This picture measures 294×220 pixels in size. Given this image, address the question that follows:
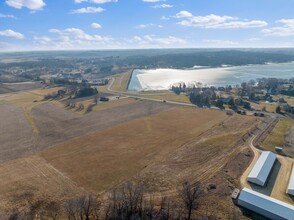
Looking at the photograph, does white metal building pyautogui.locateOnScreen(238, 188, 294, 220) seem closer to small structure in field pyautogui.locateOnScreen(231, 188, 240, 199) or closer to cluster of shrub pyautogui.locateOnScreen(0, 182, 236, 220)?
small structure in field pyautogui.locateOnScreen(231, 188, 240, 199)

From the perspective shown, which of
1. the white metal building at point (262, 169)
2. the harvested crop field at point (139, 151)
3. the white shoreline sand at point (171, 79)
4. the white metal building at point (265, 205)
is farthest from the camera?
the white shoreline sand at point (171, 79)

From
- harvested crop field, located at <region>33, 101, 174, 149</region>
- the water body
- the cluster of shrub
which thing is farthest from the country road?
the water body

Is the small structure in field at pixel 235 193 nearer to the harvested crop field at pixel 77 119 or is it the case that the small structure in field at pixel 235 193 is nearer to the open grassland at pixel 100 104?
the harvested crop field at pixel 77 119

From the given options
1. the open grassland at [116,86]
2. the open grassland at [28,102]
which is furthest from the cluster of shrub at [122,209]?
the open grassland at [116,86]

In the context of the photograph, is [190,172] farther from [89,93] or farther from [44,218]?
[89,93]

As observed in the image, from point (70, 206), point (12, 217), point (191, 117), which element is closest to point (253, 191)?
point (70, 206)

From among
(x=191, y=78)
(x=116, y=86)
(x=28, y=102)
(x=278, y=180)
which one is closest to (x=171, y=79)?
(x=191, y=78)

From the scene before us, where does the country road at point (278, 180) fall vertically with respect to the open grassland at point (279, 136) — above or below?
below
